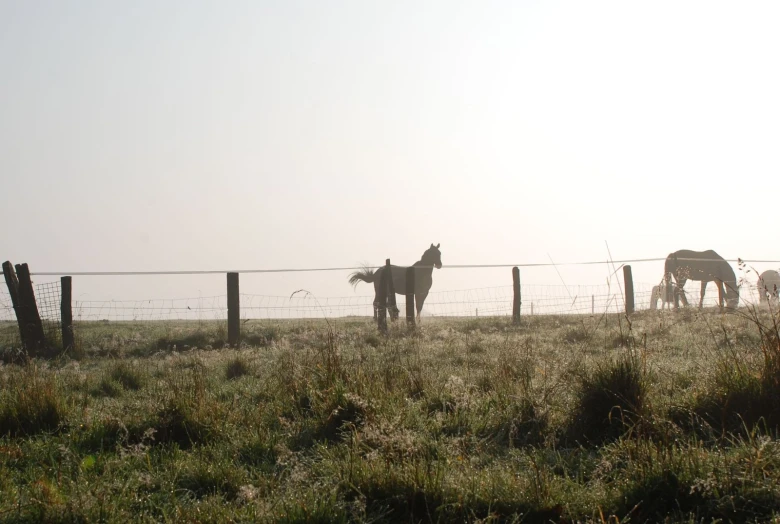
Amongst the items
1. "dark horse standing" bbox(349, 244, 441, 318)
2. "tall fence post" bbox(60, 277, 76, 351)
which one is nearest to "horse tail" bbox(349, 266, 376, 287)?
"dark horse standing" bbox(349, 244, 441, 318)

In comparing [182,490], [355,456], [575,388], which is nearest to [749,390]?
[575,388]

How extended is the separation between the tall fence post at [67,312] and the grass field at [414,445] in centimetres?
553

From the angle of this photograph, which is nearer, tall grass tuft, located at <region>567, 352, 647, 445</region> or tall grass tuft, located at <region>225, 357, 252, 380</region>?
tall grass tuft, located at <region>567, 352, 647, 445</region>

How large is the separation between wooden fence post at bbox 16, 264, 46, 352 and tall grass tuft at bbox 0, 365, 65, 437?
674 centimetres

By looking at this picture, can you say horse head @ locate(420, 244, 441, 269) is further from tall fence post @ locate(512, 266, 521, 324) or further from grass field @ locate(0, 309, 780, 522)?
grass field @ locate(0, 309, 780, 522)

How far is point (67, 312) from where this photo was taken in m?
12.2

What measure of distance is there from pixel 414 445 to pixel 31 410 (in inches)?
121

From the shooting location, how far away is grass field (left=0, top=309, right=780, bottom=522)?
3324 millimetres

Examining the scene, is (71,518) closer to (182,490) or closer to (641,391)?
(182,490)

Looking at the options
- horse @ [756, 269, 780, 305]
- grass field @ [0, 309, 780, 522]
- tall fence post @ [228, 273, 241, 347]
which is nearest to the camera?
grass field @ [0, 309, 780, 522]

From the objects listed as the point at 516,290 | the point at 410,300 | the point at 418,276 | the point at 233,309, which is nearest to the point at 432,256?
the point at 418,276

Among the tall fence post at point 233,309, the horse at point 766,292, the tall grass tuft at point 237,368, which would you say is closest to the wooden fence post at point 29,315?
the tall fence post at point 233,309

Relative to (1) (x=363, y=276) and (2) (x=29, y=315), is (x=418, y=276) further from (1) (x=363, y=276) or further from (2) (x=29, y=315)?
(2) (x=29, y=315)

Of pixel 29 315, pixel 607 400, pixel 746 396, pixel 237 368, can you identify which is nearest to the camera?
pixel 746 396
